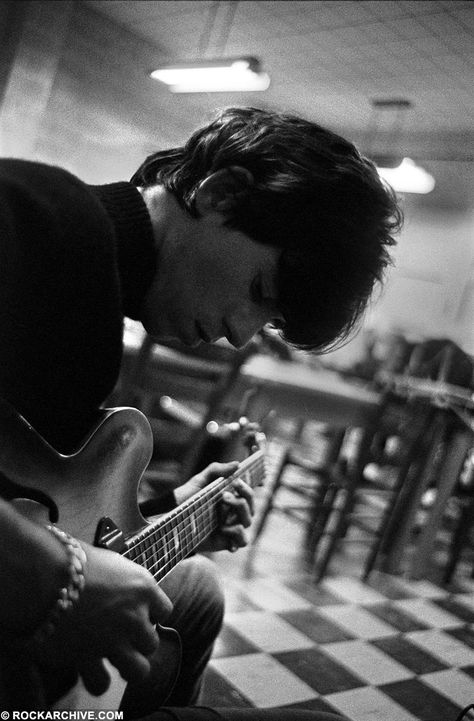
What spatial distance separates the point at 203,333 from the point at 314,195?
273mm

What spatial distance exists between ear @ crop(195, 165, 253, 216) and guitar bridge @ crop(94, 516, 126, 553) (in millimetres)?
458

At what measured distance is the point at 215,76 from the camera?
15.0ft

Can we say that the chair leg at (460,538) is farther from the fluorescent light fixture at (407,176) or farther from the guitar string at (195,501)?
the fluorescent light fixture at (407,176)

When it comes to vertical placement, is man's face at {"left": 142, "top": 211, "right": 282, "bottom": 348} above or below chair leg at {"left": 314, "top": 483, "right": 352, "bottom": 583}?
above

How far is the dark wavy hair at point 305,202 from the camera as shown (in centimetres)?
91

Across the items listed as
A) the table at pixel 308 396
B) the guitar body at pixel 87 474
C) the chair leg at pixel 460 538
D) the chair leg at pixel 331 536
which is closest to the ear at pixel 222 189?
the guitar body at pixel 87 474

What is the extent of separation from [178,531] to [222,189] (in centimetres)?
52

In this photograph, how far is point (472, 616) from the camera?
5.09 feet

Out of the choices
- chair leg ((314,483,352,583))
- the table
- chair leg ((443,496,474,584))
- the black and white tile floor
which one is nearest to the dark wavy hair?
the black and white tile floor

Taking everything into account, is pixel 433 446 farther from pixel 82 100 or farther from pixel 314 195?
pixel 82 100

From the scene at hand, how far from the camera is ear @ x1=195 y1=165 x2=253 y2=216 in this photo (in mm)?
918

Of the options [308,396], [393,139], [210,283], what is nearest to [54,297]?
[210,283]

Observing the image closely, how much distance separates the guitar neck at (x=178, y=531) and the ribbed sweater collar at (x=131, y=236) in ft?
1.10

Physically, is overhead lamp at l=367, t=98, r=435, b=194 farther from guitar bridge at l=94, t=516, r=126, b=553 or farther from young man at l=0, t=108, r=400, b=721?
guitar bridge at l=94, t=516, r=126, b=553
